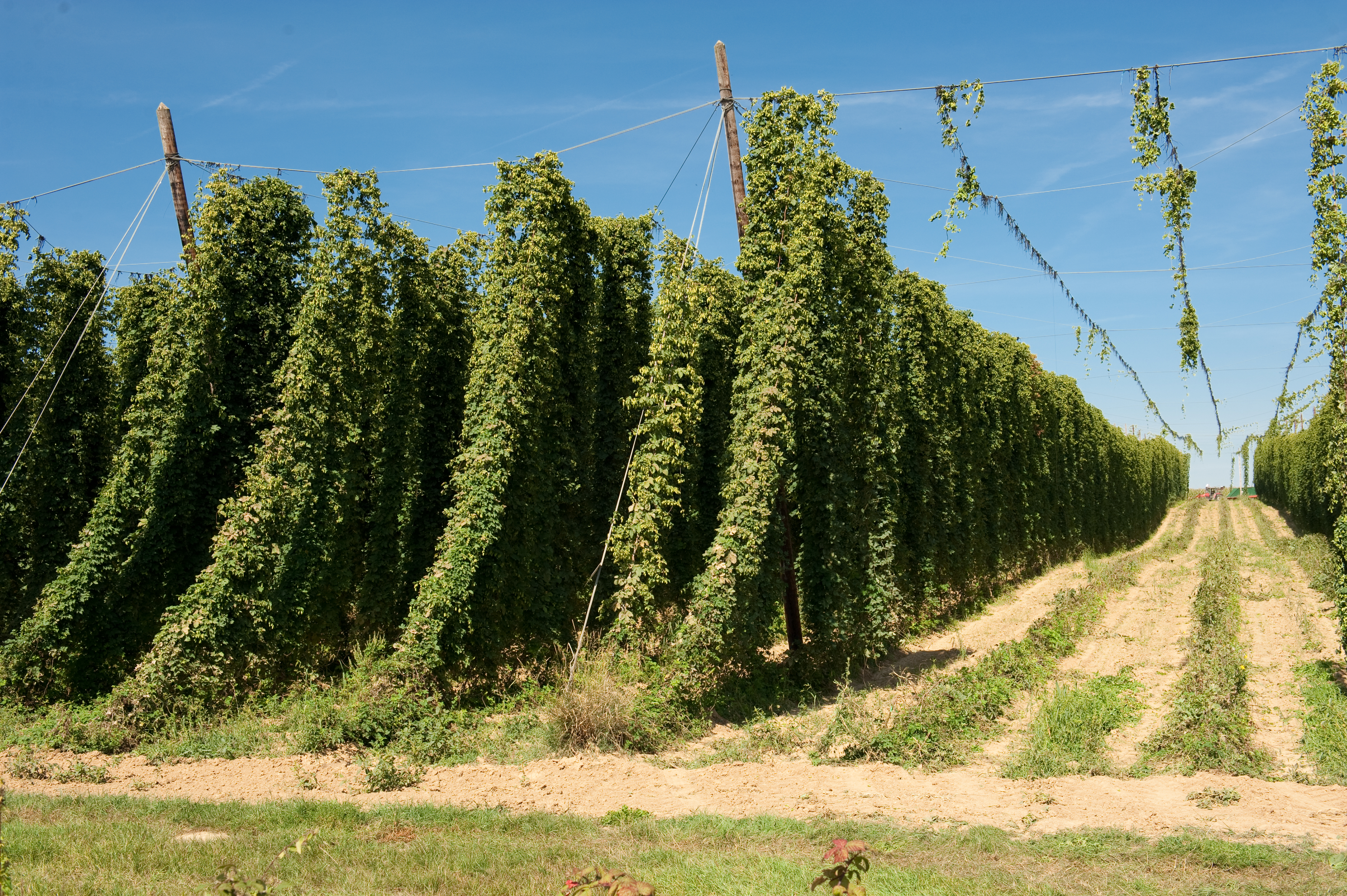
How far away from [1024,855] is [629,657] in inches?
241

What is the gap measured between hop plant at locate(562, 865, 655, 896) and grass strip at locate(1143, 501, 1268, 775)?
8120mm

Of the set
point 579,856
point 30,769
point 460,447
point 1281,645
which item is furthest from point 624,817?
point 1281,645

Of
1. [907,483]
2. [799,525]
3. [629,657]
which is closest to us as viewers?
[629,657]

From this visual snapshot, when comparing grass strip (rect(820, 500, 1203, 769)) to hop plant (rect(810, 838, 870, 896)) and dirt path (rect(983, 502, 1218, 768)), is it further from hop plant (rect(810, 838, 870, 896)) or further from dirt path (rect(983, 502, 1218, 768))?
hop plant (rect(810, 838, 870, 896))

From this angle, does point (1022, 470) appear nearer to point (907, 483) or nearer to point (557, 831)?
point (907, 483)

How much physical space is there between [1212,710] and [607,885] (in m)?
9.72

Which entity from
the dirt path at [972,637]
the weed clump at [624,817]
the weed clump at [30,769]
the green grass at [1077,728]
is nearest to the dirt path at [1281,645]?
the green grass at [1077,728]

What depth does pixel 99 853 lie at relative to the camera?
6.94 metres

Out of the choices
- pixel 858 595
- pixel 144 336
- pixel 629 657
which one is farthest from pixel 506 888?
pixel 144 336

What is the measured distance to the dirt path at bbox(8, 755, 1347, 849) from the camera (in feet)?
25.6

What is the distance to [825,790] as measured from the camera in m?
9.16

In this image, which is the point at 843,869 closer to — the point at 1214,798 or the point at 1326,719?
the point at 1214,798

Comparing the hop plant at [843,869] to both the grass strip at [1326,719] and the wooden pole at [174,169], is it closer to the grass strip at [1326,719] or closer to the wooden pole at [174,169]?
the grass strip at [1326,719]

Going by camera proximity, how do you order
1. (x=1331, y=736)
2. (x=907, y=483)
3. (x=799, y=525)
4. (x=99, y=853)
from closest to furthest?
1. (x=99, y=853)
2. (x=1331, y=736)
3. (x=799, y=525)
4. (x=907, y=483)
